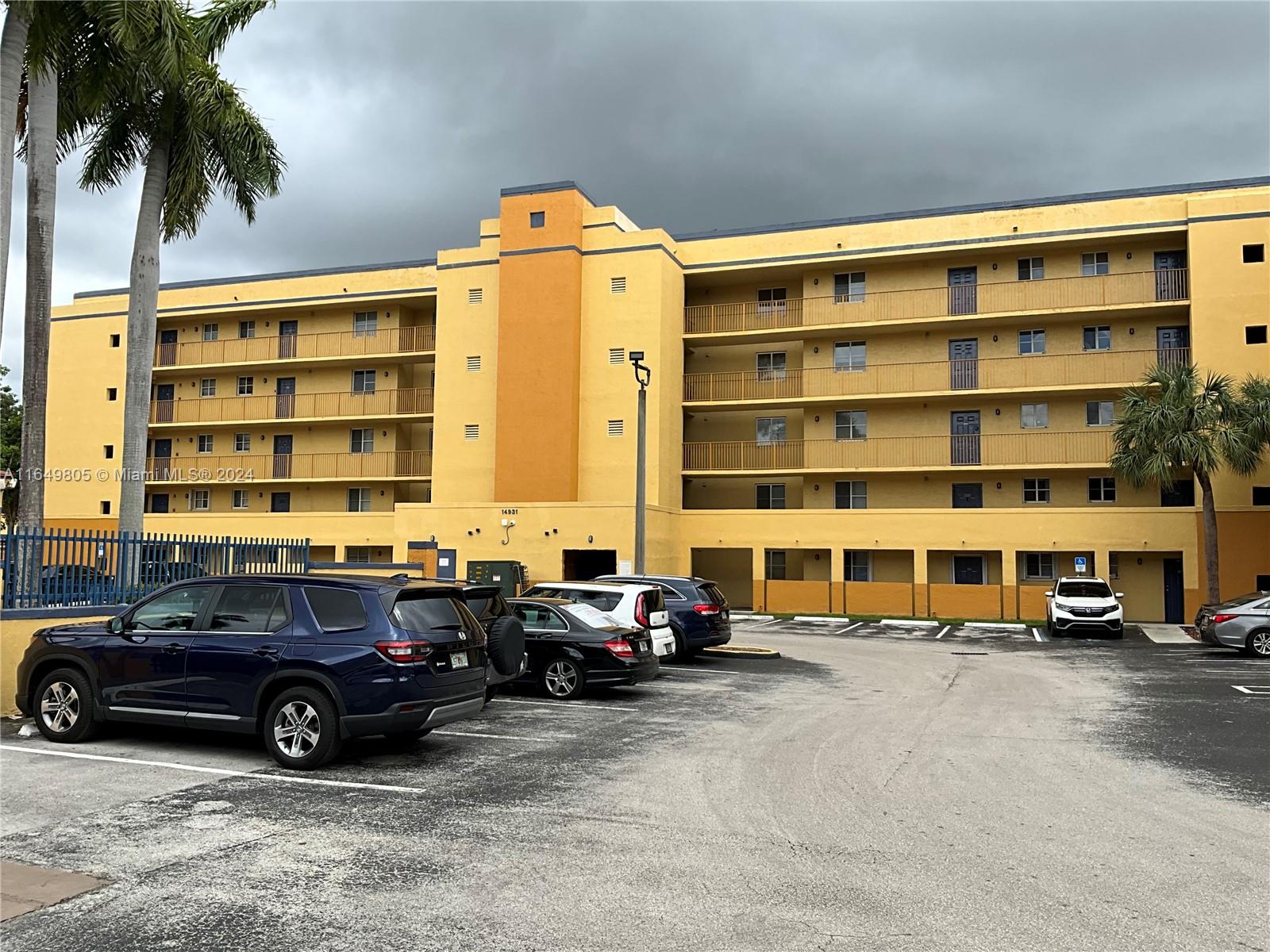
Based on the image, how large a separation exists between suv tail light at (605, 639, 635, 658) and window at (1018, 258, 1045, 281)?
91.6 feet

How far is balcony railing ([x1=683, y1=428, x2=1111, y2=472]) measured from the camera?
3472 centimetres

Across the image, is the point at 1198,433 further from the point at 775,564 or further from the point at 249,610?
the point at 249,610

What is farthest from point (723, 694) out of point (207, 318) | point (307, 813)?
point (207, 318)

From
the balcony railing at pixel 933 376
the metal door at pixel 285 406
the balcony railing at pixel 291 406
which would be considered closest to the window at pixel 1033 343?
the balcony railing at pixel 933 376

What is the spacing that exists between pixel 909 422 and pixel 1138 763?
92.5 feet

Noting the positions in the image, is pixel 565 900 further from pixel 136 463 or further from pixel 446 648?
pixel 136 463

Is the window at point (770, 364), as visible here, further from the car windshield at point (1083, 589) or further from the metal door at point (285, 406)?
the metal door at point (285, 406)

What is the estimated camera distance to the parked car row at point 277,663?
9.16m

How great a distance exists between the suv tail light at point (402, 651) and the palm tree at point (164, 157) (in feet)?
38.0

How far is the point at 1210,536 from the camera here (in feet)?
96.7

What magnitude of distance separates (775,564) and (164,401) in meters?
30.6

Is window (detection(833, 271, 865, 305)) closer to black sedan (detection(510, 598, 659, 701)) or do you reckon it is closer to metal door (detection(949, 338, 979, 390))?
metal door (detection(949, 338, 979, 390))

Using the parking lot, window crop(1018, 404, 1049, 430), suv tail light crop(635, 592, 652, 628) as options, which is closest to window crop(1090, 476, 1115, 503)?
window crop(1018, 404, 1049, 430)

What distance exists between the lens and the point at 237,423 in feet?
150
